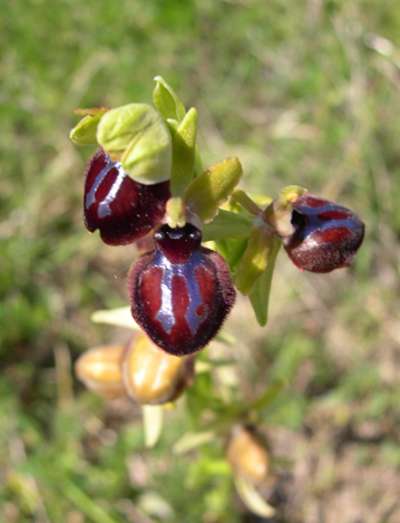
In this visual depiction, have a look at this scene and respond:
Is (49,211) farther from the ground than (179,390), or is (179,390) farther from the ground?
(179,390)

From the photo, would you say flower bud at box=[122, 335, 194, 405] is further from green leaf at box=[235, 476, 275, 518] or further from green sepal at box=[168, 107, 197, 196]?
green leaf at box=[235, 476, 275, 518]

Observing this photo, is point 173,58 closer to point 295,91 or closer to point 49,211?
point 295,91

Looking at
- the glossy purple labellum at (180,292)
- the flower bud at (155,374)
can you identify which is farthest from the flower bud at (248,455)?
the glossy purple labellum at (180,292)

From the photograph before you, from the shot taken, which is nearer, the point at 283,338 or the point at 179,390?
the point at 179,390

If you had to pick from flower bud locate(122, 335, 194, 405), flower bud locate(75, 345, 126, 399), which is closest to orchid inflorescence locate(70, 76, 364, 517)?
flower bud locate(122, 335, 194, 405)

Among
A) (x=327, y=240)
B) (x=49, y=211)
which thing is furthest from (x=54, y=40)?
(x=327, y=240)

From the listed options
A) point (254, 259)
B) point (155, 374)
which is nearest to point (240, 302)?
point (155, 374)
